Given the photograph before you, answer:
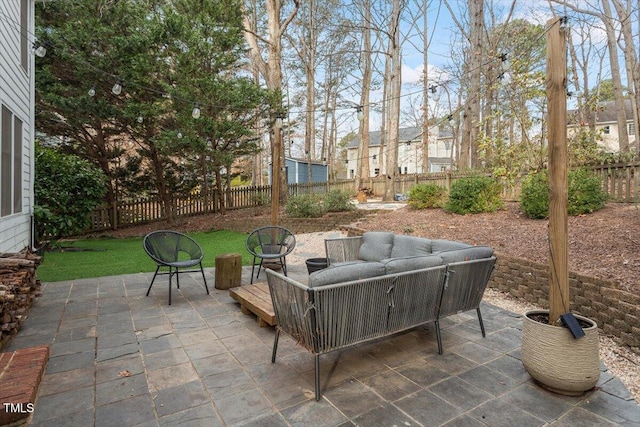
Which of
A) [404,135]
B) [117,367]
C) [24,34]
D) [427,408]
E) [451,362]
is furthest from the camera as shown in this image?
[404,135]

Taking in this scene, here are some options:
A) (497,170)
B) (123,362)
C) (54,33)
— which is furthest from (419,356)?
(54,33)

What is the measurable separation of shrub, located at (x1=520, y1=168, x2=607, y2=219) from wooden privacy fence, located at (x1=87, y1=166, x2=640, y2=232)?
0.70 metres

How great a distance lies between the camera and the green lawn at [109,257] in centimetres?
543

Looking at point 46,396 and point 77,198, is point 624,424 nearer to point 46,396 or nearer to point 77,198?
point 46,396

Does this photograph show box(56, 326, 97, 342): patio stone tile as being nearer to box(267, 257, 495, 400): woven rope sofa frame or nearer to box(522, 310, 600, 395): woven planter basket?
box(267, 257, 495, 400): woven rope sofa frame

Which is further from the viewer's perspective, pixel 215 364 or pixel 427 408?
pixel 215 364

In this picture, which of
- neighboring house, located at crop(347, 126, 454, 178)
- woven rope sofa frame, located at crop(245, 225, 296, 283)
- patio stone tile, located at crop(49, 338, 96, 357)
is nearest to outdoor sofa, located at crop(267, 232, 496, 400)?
patio stone tile, located at crop(49, 338, 96, 357)

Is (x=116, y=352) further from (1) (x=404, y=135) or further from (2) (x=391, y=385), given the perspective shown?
(1) (x=404, y=135)

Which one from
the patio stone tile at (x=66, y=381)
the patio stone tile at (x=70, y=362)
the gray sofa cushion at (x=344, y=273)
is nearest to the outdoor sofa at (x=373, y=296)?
the gray sofa cushion at (x=344, y=273)

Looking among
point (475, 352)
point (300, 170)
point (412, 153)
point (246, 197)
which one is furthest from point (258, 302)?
point (412, 153)

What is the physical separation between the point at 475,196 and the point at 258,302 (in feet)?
20.6

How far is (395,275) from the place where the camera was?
246cm

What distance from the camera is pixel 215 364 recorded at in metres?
2.54

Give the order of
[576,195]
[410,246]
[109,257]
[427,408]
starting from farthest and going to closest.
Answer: [109,257], [576,195], [410,246], [427,408]
